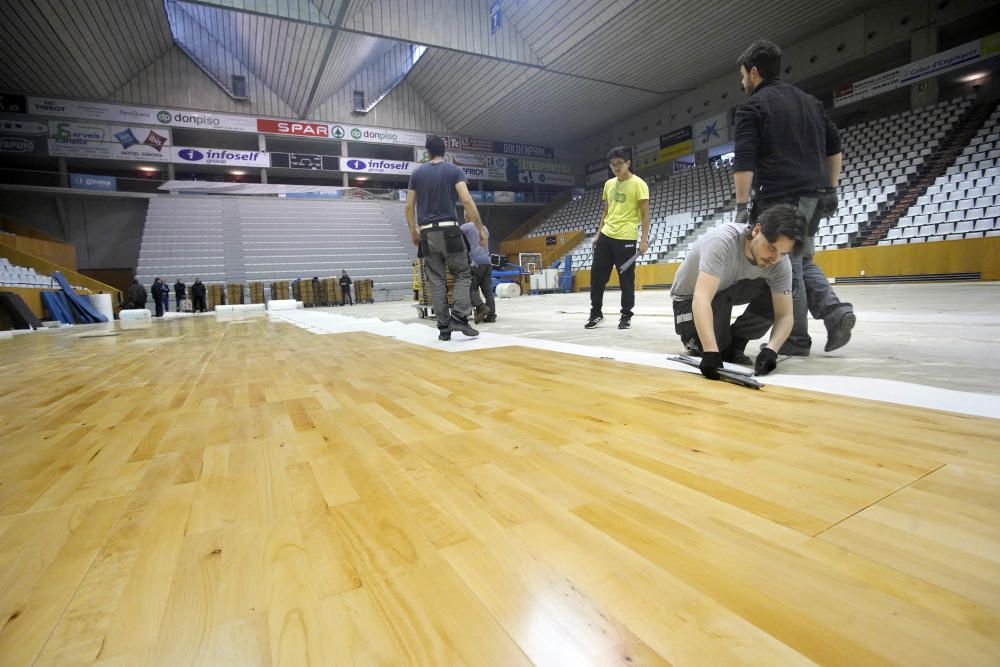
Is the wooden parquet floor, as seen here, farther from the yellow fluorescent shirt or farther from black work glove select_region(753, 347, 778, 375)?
the yellow fluorescent shirt

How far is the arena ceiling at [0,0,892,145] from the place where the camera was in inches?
433

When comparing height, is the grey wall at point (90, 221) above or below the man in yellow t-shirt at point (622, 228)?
above

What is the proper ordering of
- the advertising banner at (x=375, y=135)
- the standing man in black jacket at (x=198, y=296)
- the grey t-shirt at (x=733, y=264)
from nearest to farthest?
the grey t-shirt at (x=733, y=264)
the standing man in black jacket at (x=198, y=296)
the advertising banner at (x=375, y=135)

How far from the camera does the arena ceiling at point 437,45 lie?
11000mm

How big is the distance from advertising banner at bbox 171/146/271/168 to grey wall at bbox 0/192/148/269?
6.66 ft

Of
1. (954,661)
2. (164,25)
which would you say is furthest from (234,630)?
(164,25)

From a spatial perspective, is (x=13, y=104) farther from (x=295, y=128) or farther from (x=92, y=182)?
(x=295, y=128)

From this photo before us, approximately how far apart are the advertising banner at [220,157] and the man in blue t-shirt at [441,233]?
17333 millimetres

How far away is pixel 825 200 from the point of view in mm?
2018

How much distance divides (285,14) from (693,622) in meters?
12.3

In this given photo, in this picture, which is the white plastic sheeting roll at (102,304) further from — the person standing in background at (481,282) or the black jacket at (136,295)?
the person standing in background at (481,282)

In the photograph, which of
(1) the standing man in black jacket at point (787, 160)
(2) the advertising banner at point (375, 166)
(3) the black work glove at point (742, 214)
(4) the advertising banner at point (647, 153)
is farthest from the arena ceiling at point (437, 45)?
(3) the black work glove at point (742, 214)

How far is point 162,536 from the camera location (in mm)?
676

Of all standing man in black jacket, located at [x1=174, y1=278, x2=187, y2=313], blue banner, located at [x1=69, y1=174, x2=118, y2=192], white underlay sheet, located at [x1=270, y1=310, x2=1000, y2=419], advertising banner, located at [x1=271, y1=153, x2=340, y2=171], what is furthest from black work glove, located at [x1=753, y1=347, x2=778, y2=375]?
advertising banner, located at [x1=271, y1=153, x2=340, y2=171]
